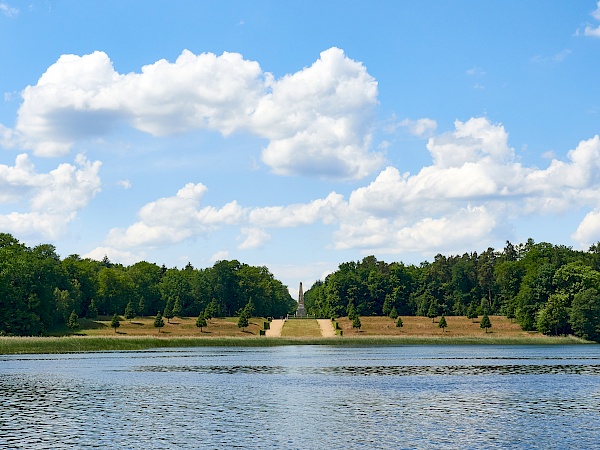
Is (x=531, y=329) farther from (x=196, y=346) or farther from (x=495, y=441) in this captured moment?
(x=495, y=441)

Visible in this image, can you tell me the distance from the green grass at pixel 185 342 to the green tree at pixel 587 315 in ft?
8.25

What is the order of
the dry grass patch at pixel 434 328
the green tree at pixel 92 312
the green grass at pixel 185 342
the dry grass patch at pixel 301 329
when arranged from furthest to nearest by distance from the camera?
1. the green tree at pixel 92 312
2. the dry grass patch at pixel 301 329
3. the dry grass patch at pixel 434 328
4. the green grass at pixel 185 342

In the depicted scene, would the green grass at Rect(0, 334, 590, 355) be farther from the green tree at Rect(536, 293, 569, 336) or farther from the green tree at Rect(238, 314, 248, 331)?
the green tree at Rect(238, 314, 248, 331)

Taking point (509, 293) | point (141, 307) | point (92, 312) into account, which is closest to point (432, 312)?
point (509, 293)

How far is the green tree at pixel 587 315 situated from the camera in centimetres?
12781

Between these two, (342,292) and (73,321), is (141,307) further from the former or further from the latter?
(342,292)

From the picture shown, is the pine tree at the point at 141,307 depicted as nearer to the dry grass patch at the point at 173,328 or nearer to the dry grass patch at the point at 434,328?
the dry grass patch at the point at 173,328

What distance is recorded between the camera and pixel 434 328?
156 meters

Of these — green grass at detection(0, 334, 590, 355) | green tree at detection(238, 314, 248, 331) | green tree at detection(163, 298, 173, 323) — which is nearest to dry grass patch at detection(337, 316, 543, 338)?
green grass at detection(0, 334, 590, 355)

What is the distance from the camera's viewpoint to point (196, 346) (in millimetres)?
124688

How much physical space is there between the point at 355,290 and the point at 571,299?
225 feet

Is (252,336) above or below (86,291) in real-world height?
below

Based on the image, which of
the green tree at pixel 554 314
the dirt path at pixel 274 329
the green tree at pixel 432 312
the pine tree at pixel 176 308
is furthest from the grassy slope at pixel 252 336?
the green tree at pixel 554 314

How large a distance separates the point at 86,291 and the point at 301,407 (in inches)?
5380
